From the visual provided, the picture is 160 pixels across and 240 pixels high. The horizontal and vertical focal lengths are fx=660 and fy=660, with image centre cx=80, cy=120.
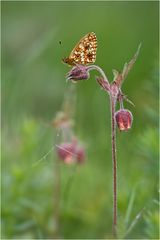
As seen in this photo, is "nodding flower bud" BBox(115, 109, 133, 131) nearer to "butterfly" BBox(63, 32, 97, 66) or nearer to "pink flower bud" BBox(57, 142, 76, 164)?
"butterfly" BBox(63, 32, 97, 66)

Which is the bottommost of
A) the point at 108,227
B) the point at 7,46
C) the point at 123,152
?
the point at 108,227

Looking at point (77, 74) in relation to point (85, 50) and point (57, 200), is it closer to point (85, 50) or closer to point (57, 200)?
point (85, 50)

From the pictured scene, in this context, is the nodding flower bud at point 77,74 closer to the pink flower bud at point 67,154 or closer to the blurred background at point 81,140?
the blurred background at point 81,140

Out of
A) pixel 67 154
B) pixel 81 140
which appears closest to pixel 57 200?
pixel 67 154

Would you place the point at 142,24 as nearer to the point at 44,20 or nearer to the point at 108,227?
the point at 44,20

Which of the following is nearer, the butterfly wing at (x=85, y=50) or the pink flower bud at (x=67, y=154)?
the butterfly wing at (x=85, y=50)

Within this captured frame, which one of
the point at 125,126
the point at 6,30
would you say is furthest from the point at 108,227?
the point at 6,30

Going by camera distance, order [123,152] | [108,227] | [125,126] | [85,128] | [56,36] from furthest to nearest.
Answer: [56,36] < [85,128] < [123,152] < [108,227] < [125,126]

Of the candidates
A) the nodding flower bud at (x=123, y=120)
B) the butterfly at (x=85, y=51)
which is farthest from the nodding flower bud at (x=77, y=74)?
the nodding flower bud at (x=123, y=120)
